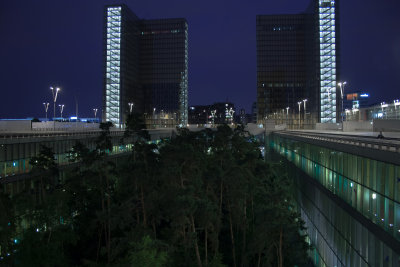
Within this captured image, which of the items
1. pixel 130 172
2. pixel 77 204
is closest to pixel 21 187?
pixel 77 204

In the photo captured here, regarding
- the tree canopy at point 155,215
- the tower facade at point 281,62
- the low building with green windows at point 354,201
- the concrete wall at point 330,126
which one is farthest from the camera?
the tower facade at point 281,62

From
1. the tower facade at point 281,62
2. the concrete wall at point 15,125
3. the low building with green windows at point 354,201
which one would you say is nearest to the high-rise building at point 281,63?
the tower facade at point 281,62

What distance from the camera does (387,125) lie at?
62500mm

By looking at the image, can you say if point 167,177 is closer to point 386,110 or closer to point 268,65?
point 386,110

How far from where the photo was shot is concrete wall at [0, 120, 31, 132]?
6397 cm

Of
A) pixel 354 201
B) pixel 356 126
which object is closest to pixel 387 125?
pixel 356 126

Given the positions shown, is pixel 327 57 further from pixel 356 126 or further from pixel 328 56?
pixel 356 126

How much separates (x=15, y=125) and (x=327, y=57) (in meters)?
129

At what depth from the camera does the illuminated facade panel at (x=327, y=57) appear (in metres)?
155

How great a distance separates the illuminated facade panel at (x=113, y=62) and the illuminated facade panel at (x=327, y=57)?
9465cm

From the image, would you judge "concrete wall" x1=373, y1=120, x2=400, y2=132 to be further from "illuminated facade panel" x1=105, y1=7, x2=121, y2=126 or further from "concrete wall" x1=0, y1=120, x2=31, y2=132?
"illuminated facade panel" x1=105, y1=7, x2=121, y2=126

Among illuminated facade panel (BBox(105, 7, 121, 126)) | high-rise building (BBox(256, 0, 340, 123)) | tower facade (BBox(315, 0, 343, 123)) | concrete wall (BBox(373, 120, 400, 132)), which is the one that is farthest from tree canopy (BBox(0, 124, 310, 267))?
high-rise building (BBox(256, 0, 340, 123))

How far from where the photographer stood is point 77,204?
36.5 m

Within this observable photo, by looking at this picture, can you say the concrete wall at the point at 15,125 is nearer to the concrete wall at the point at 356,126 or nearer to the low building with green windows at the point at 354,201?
the low building with green windows at the point at 354,201
